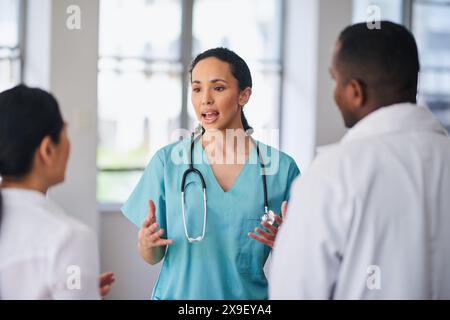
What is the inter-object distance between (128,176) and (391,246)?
2155 mm

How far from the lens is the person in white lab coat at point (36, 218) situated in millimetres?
842

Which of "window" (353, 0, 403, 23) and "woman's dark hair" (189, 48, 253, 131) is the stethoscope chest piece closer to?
"woman's dark hair" (189, 48, 253, 131)

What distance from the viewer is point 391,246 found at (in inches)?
35.1

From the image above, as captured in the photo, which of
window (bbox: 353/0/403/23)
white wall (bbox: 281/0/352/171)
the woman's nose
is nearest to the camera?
the woman's nose

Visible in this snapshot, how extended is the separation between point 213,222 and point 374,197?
0.49 meters

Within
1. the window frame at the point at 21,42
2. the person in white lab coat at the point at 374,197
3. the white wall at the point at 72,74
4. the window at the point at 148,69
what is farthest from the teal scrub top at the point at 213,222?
the window at the point at 148,69

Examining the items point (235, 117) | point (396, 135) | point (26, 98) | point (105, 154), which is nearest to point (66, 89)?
point (105, 154)

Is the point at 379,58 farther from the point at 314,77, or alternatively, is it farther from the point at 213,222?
the point at 314,77

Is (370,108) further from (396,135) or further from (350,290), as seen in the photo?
(350,290)

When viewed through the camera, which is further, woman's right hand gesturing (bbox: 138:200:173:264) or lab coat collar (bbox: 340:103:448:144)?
woman's right hand gesturing (bbox: 138:200:173:264)

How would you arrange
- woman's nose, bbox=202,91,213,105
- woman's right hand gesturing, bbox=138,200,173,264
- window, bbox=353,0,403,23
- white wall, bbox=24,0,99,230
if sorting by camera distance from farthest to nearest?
1. window, bbox=353,0,403,23
2. white wall, bbox=24,0,99,230
3. woman's nose, bbox=202,91,213,105
4. woman's right hand gesturing, bbox=138,200,173,264

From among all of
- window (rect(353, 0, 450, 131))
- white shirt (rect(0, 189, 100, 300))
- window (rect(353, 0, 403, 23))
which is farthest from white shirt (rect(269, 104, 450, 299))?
window (rect(353, 0, 450, 131))

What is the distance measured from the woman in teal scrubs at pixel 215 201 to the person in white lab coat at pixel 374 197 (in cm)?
35

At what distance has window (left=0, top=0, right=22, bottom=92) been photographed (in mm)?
2373
